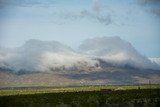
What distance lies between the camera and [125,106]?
4788 centimetres

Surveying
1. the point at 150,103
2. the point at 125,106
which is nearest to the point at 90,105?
the point at 125,106

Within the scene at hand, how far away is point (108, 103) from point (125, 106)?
110 inches

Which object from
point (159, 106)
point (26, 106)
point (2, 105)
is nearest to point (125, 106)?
point (159, 106)

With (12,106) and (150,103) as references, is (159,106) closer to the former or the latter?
(150,103)

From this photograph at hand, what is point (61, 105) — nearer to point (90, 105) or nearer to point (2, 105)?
point (90, 105)

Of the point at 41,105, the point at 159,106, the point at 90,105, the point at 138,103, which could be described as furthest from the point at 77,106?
the point at 159,106

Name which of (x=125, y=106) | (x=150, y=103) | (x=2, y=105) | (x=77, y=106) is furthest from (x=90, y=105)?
(x=2, y=105)

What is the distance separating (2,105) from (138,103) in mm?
19428

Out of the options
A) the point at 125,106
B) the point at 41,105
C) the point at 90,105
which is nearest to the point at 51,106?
the point at 41,105

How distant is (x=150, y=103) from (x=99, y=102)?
24.1ft

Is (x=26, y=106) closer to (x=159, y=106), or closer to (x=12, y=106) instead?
(x=12, y=106)

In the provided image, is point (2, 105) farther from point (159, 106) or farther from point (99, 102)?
point (159, 106)

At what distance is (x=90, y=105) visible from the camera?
48656 mm

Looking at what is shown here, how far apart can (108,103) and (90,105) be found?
9.07 feet
